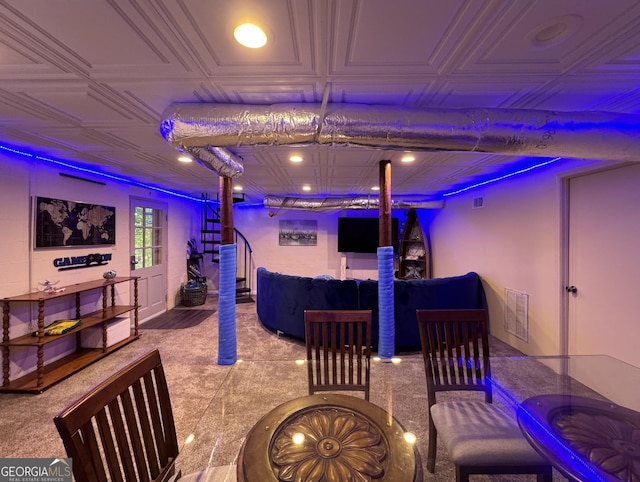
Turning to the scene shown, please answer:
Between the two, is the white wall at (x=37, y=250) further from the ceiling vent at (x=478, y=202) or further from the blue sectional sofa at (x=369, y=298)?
the ceiling vent at (x=478, y=202)

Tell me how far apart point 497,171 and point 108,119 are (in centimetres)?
436

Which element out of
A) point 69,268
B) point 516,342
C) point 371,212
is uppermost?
point 371,212

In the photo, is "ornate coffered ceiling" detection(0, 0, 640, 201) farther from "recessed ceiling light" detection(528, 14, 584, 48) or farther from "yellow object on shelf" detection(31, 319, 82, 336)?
"yellow object on shelf" detection(31, 319, 82, 336)

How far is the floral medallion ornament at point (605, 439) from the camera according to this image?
0.97 m

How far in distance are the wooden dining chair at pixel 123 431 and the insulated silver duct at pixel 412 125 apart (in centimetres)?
146

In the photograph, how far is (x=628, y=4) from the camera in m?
1.03

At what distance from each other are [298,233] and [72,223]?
14.3ft

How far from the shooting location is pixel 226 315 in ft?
9.69

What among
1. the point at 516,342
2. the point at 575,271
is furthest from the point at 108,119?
the point at 516,342

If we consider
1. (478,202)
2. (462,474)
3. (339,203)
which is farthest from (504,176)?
(462,474)

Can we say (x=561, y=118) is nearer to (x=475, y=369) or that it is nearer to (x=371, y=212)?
(x=475, y=369)

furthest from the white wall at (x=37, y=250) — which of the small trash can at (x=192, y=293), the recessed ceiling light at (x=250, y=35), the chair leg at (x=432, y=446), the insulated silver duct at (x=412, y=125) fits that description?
the chair leg at (x=432, y=446)

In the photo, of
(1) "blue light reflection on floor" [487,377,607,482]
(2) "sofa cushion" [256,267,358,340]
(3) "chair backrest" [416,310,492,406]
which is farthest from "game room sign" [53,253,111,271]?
(1) "blue light reflection on floor" [487,377,607,482]

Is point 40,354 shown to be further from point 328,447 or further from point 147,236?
point 328,447
